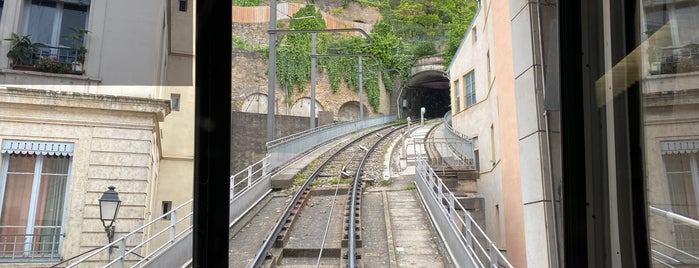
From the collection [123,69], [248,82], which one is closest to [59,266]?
[123,69]

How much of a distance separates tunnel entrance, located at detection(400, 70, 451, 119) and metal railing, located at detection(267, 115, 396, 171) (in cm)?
1657

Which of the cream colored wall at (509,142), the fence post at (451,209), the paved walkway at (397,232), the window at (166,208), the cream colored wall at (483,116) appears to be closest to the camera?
the window at (166,208)

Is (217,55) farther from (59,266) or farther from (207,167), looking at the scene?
(59,266)

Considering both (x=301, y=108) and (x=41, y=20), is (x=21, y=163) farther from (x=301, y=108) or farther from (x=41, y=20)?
(x=301, y=108)

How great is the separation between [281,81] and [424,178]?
31.0 metres

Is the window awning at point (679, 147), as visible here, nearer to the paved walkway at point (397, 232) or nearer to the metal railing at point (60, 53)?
the metal railing at point (60, 53)

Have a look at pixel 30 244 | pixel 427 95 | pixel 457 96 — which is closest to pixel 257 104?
pixel 457 96

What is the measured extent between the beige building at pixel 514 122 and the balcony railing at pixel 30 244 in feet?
9.23

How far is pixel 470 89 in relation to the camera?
21766 mm

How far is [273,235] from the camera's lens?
27.6 ft

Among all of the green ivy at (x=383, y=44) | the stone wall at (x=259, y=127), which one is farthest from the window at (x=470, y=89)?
the green ivy at (x=383, y=44)

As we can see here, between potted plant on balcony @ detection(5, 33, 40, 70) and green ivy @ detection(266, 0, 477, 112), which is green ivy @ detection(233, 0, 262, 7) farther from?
green ivy @ detection(266, 0, 477, 112)

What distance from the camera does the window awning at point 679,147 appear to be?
2233 mm

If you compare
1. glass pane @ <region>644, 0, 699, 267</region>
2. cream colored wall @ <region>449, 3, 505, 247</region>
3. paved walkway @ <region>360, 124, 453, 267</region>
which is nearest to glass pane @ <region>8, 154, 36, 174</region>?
glass pane @ <region>644, 0, 699, 267</region>
